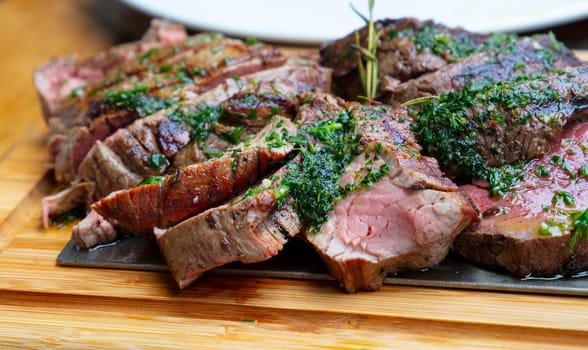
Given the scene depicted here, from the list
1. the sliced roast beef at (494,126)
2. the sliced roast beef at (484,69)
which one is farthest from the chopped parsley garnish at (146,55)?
the sliced roast beef at (494,126)

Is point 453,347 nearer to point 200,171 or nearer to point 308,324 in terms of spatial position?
point 308,324

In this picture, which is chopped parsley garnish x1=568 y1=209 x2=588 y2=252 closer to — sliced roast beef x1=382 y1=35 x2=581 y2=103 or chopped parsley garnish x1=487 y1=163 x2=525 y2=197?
chopped parsley garnish x1=487 y1=163 x2=525 y2=197

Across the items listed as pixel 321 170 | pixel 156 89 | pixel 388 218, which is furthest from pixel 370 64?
pixel 156 89

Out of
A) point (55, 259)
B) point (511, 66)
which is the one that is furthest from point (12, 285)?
point (511, 66)

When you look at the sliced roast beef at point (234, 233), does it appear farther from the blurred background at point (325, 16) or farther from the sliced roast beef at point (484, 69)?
the blurred background at point (325, 16)

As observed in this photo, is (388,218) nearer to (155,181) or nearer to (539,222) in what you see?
(539,222)

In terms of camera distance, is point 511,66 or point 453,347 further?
point 511,66
